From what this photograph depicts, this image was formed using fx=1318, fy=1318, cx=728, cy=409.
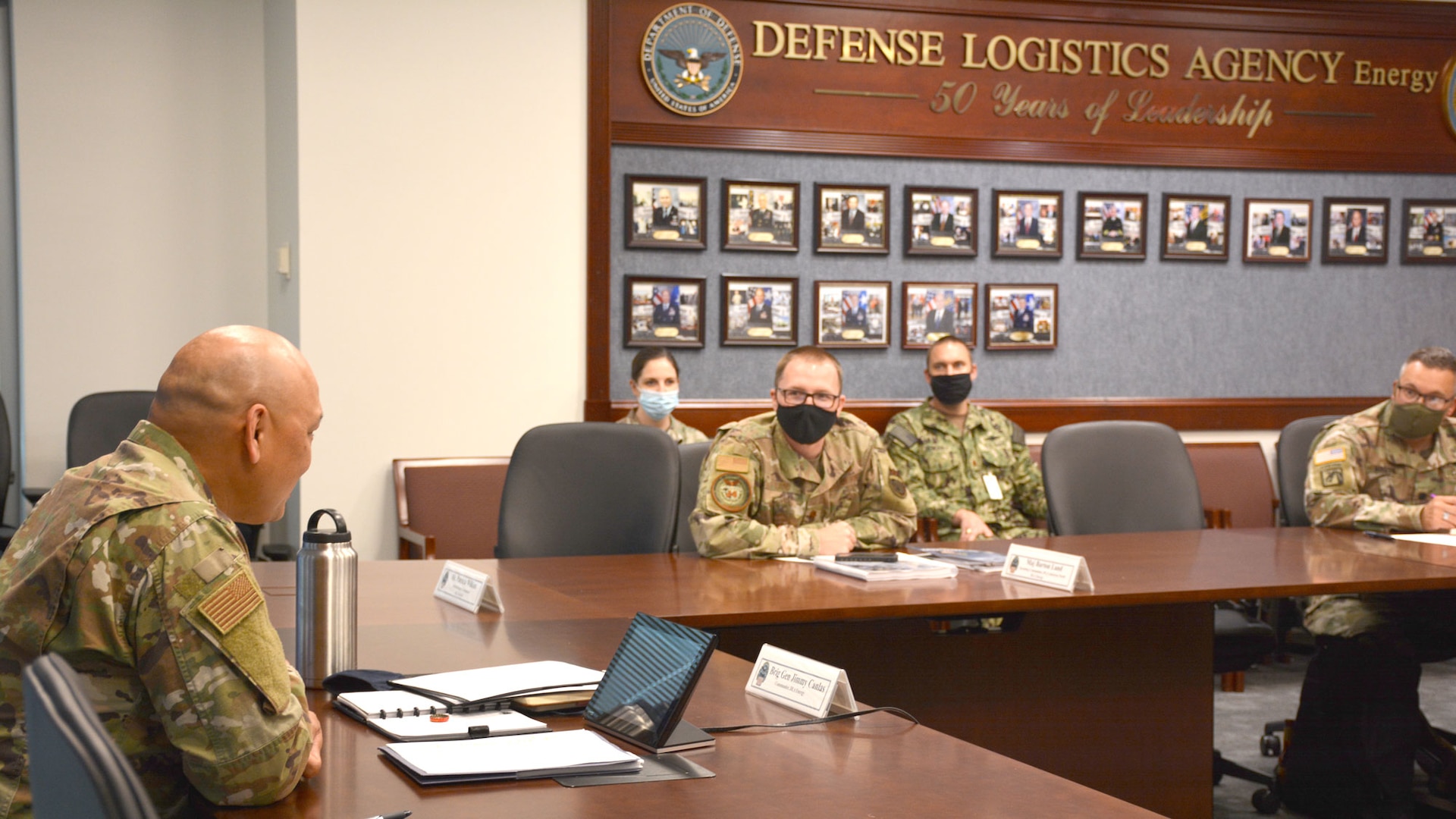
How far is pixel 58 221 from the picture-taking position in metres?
5.27

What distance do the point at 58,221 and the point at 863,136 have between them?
3.31 metres

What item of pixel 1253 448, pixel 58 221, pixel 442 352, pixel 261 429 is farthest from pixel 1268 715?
pixel 58 221

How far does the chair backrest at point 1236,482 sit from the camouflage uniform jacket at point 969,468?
109cm

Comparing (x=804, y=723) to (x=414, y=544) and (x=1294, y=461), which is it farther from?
(x=1294, y=461)

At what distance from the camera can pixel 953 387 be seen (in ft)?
17.0

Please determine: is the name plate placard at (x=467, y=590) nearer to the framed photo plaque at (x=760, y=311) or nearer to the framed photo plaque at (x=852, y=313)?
the framed photo plaque at (x=760, y=311)

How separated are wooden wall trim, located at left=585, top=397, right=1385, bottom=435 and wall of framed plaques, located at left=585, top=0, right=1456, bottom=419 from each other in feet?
0.09

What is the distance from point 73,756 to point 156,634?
23.6 inches

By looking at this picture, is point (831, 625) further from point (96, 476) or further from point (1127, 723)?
point (96, 476)

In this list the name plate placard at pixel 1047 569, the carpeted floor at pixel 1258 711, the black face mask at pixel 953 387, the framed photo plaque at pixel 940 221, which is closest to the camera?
the name plate placard at pixel 1047 569

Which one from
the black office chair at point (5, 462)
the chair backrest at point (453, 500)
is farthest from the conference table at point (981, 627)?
the black office chair at point (5, 462)

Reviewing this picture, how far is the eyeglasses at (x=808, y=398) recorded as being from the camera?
3.72 m

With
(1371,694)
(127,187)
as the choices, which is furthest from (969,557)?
(127,187)

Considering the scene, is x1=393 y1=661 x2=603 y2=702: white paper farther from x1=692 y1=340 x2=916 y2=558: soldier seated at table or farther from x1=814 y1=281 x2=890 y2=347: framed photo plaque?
x1=814 y1=281 x2=890 y2=347: framed photo plaque
